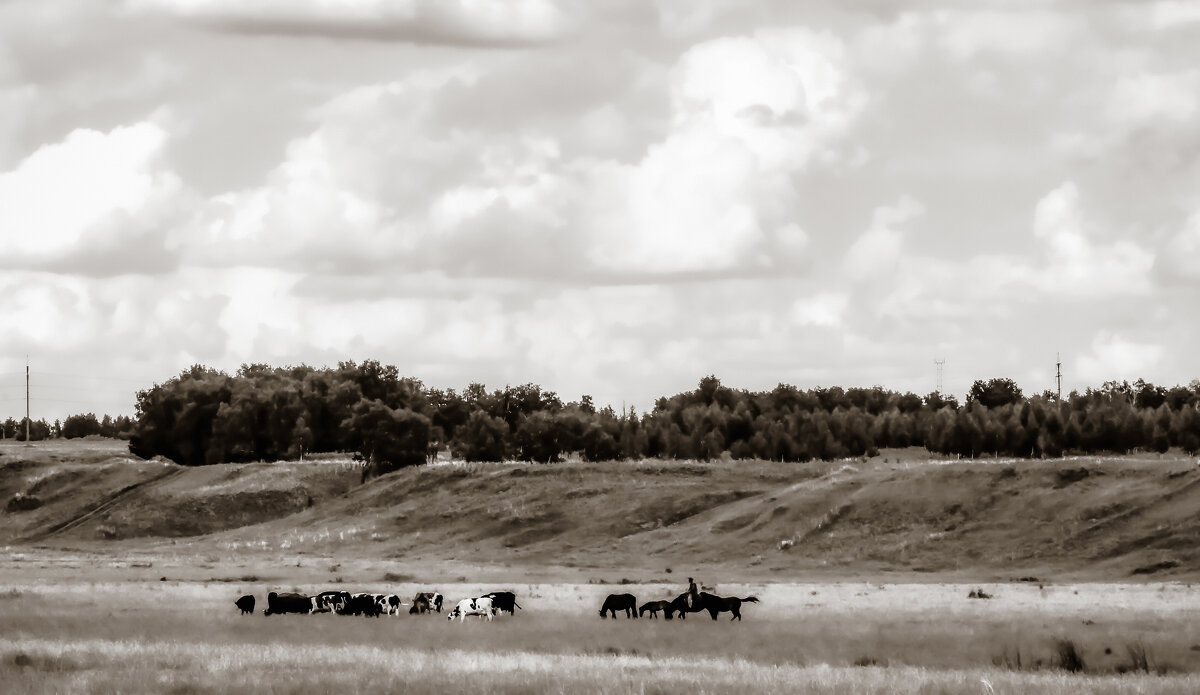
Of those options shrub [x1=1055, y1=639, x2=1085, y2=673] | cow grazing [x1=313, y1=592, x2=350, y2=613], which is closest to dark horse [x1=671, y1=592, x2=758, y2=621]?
cow grazing [x1=313, y1=592, x2=350, y2=613]

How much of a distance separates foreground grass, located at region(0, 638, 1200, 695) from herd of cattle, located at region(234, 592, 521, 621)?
11978 millimetres

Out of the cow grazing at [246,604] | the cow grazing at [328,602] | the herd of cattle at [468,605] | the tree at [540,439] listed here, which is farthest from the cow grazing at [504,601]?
the tree at [540,439]

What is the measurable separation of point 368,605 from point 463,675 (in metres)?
20.3

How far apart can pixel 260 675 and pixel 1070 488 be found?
3067 inches

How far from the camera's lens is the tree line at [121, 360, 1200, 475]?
157625mm

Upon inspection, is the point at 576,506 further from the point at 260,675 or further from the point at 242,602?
the point at 260,675

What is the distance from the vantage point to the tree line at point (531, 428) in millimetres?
157625

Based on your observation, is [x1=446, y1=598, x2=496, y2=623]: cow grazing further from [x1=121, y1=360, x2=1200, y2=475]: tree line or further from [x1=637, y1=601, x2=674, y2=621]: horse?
[x1=121, y1=360, x2=1200, y2=475]: tree line

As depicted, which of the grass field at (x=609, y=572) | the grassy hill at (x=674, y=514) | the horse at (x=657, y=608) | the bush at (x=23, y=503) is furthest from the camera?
the bush at (x=23, y=503)

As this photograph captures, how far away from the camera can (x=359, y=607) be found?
156ft

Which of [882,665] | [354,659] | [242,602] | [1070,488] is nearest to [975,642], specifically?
[882,665]

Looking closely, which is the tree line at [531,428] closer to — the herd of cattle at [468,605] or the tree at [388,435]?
the tree at [388,435]

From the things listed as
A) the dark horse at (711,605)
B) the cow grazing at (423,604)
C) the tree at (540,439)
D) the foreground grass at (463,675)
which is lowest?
the cow grazing at (423,604)

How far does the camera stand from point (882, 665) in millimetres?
31984
